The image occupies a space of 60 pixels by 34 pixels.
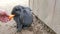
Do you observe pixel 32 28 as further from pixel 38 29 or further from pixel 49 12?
pixel 49 12

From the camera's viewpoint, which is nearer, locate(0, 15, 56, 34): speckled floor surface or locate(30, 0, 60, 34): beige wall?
locate(30, 0, 60, 34): beige wall

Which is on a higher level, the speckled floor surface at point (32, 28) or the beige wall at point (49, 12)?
the beige wall at point (49, 12)

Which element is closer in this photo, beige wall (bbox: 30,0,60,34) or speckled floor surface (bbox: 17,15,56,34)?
beige wall (bbox: 30,0,60,34)

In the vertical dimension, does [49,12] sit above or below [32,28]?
above

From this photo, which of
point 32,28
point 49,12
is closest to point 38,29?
point 32,28

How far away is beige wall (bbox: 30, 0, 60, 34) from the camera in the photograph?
4.50 ft

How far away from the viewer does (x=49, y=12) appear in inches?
59.4

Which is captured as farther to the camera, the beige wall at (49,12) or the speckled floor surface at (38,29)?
the speckled floor surface at (38,29)

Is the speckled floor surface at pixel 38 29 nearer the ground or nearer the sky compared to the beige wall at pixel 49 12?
nearer the ground

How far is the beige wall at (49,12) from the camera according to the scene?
137 centimetres

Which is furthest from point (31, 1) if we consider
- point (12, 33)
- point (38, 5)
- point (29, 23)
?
point (12, 33)

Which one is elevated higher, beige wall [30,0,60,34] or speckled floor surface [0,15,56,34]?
beige wall [30,0,60,34]

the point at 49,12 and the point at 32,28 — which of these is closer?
the point at 49,12

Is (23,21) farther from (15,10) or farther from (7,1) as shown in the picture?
(7,1)
